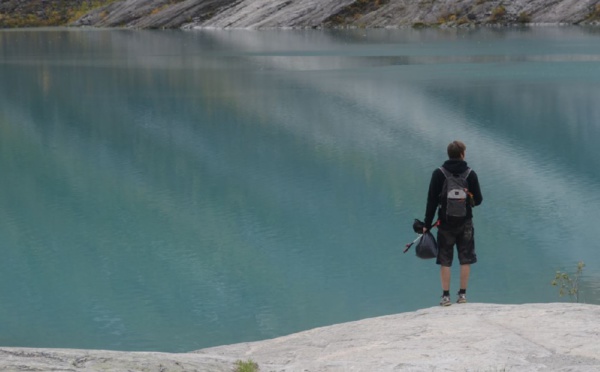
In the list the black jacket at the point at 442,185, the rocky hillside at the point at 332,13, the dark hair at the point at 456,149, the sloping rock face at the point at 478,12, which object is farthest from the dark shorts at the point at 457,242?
the sloping rock face at the point at 478,12

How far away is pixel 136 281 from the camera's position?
66.0ft

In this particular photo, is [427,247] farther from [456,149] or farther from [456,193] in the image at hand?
[456,149]

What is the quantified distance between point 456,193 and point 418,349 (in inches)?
120

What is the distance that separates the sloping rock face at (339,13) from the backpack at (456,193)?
112m

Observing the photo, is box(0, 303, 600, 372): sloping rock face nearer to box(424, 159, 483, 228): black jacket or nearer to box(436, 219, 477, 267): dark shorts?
box(436, 219, 477, 267): dark shorts

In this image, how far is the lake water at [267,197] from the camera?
60.1 ft

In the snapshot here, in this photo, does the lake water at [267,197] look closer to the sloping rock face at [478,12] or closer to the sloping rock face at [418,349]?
the sloping rock face at [418,349]

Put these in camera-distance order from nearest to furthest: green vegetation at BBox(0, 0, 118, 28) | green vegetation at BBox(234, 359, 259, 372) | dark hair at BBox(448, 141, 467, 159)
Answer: green vegetation at BBox(234, 359, 259, 372) < dark hair at BBox(448, 141, 467, 159) < green vegetation at BBox(0, 0, 118, 28)

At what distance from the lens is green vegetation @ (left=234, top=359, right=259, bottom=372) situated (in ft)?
32.3

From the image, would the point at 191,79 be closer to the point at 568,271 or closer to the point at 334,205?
the point at 334,205

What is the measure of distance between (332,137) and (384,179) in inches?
331

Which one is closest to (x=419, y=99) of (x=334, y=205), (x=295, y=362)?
(x=334, y=205)

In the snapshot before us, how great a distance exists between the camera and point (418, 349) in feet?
35.4

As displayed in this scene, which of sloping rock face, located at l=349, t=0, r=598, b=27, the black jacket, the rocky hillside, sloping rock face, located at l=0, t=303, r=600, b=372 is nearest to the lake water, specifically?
the black jacket
